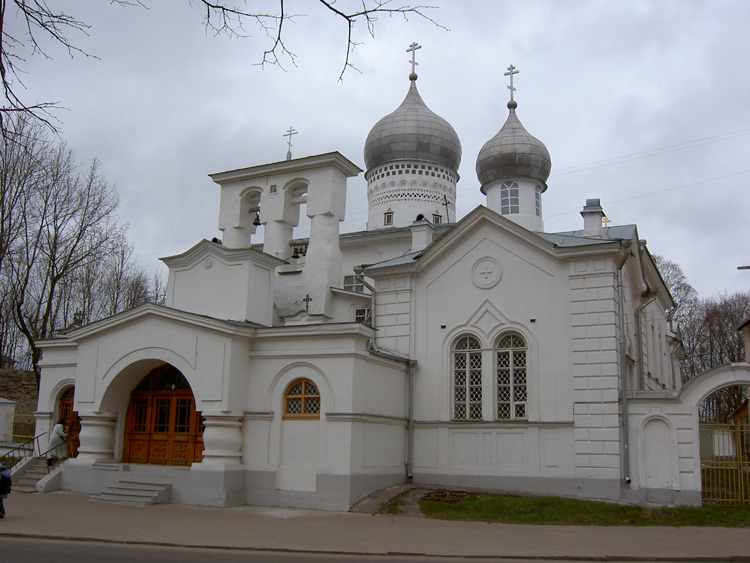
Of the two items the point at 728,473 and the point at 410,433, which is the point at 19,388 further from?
the point at 728,473

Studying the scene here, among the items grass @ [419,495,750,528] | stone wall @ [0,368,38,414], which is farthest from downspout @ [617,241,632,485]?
stone wall @ [0,368,38,414]

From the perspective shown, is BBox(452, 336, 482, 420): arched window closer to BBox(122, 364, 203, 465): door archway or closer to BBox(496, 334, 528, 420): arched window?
BBox(496, 334, 528, 420): arched window

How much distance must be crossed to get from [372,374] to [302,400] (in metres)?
1.58

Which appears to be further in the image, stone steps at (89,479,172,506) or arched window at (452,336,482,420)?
arched window at (452,336,482,420)

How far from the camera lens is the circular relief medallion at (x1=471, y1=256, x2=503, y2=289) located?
58.9 feet

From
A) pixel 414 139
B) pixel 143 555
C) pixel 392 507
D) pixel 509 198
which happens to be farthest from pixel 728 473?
pixel 414 139

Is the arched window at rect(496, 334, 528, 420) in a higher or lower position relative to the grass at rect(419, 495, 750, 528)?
higher

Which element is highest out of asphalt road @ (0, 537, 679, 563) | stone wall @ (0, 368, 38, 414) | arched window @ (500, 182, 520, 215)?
arched window @ (500, 182, 520, 215)

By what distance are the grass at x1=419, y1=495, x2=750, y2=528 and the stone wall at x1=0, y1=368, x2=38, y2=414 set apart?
18.0 metres

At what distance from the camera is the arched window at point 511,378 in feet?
56.5

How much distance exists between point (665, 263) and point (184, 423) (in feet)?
104

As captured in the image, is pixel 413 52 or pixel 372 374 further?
pixel 413 52

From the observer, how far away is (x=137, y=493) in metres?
15.9

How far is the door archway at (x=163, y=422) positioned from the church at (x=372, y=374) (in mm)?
44
